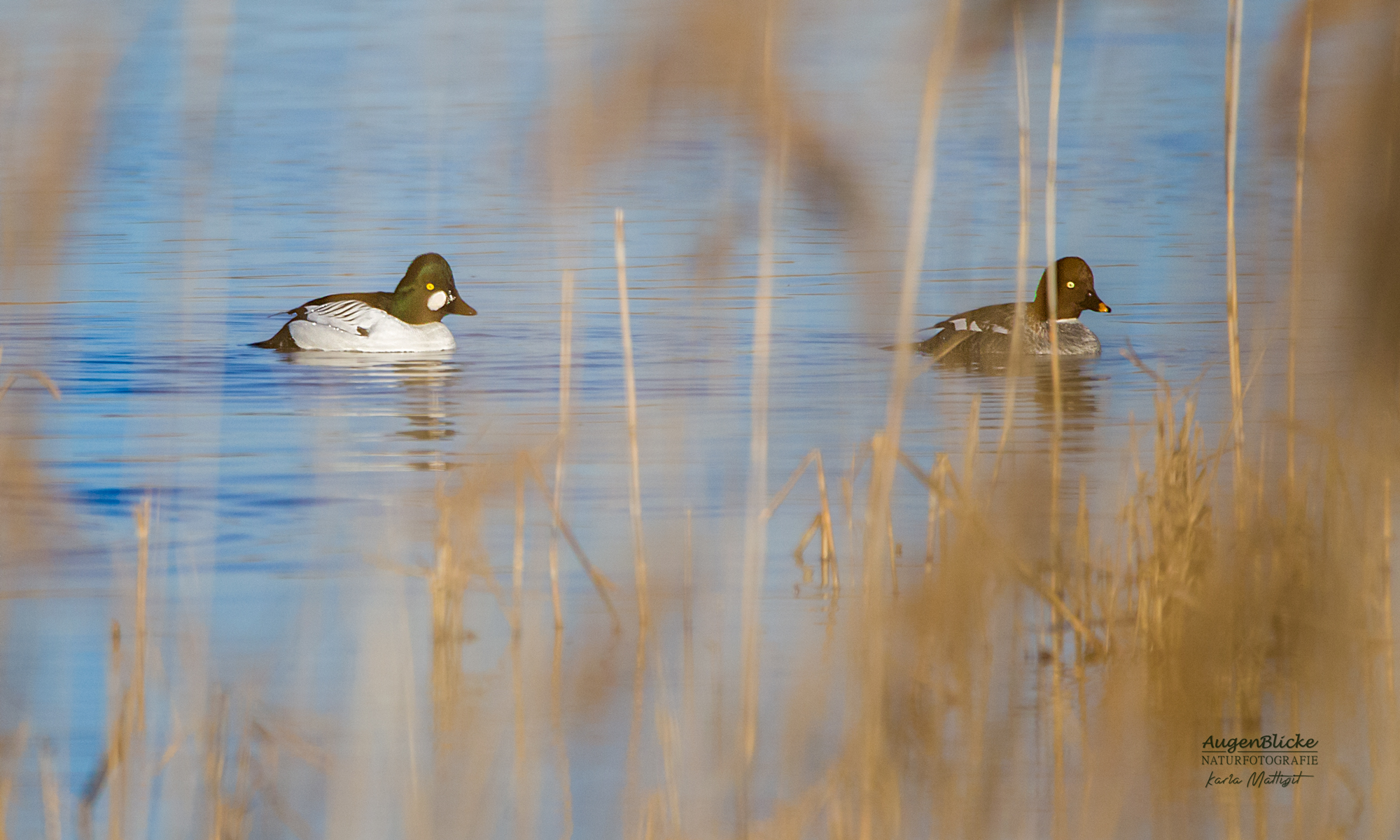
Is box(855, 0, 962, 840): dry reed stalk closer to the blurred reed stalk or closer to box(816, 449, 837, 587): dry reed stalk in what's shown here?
the blurred reed stalk

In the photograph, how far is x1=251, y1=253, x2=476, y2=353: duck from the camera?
11.9 m

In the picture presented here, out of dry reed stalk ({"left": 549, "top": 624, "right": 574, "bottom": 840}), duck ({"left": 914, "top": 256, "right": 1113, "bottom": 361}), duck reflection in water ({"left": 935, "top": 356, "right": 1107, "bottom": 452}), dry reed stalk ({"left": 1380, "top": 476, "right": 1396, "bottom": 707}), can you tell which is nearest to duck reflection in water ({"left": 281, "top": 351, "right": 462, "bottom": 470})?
duck reflection in water ({"left": 935, "top": 356, "right": 1107, "bottom": 452})

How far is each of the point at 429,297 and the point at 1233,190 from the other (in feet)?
35.5

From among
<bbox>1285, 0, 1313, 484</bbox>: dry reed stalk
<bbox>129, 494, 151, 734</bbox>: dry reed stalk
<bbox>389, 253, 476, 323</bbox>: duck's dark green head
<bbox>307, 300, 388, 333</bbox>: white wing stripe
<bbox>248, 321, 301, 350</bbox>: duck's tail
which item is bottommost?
<bbox>129, 494, 151, 734</bbox>: dry reed stalk

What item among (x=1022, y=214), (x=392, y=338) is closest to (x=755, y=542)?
(x=1022, y=214)

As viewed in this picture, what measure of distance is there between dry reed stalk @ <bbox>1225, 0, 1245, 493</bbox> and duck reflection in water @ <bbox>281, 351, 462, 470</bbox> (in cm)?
454

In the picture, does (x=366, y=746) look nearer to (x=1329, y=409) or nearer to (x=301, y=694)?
(x=301, y=694)

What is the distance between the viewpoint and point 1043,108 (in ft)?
11.7

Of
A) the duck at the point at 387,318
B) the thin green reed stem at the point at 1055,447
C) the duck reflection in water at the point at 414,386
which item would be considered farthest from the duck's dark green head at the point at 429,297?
the thin green reed stem at the point at 1055,447

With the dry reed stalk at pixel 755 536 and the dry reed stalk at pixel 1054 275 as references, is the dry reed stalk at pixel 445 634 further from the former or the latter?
the dry reed stalk at pixel 1054 275

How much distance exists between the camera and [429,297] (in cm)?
1289

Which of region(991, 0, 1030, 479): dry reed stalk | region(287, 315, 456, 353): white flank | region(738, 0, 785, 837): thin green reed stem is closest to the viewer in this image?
region(991, 0, 1030, 479): dry reed stalk

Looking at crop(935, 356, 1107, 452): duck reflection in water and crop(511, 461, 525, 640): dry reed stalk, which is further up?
crop(935, 356, 1107, 452): duck reflection in water

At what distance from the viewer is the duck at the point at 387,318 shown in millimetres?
11875
